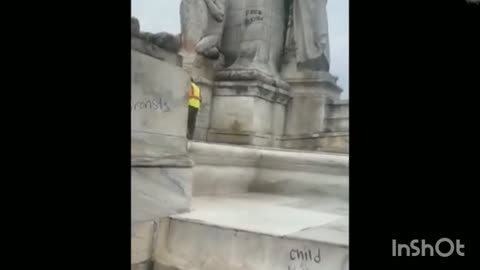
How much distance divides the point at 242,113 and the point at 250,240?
6.03ft

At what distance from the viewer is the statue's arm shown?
287 centimetres

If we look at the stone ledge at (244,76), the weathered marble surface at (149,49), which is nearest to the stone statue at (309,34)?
the stone ledge at (244,76)

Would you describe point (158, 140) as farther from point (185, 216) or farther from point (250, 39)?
point (250, 39)

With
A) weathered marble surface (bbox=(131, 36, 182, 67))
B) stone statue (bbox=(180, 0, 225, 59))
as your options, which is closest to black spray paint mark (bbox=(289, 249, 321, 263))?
weathered marble surface (bbox=(131, 36, 182, 67))

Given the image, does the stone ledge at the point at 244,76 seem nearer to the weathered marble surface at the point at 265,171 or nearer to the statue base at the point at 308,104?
the statue base at the point at 308,104

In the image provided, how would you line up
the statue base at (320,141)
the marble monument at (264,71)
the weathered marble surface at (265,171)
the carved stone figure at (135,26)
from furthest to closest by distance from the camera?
the marble monument at (264,71), the statue base at (320,141), the weathered marble surface at (265,171), the carved stone figure at (135,26)

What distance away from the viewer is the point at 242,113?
277cm

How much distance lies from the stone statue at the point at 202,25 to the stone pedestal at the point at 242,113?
0.81 feet

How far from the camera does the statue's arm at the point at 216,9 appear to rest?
2.87 metres

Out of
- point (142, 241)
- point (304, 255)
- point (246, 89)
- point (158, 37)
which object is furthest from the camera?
point (246, 89)

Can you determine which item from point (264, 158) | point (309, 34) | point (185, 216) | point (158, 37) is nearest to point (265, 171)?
point (264, 158)

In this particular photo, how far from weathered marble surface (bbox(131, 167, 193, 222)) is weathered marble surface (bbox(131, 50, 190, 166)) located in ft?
0.08
